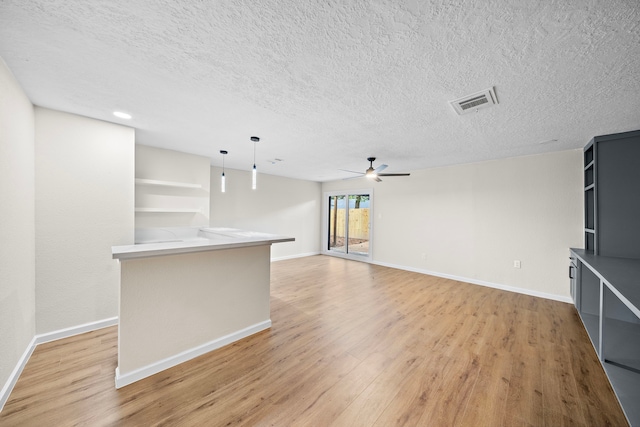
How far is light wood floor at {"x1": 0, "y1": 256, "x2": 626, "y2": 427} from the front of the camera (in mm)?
1573

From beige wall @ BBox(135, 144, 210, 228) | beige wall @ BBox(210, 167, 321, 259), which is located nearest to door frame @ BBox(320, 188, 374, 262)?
beige wall @ BBox(210, 167, 321, 259)

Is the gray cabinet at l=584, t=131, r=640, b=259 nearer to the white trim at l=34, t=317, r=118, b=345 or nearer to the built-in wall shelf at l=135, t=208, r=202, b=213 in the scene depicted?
the built-in wall shelf at l=135, t=208, r=202, b=213

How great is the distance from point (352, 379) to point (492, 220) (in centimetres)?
416

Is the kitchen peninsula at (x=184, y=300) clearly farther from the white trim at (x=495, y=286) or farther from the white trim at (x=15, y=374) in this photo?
the white trim at (x=495, y=286)

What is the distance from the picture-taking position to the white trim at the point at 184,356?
1.84m

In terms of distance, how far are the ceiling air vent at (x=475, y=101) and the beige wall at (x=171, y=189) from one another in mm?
4205

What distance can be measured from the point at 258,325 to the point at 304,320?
1.93ft

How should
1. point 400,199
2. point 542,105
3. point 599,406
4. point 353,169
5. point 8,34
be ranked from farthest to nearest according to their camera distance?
1. point 400,199
2. point 353,169
3. point 542,105
4. point 599,406
5. point 8,34

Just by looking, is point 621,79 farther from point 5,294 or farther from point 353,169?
point 5,294

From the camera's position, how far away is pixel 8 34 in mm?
1430

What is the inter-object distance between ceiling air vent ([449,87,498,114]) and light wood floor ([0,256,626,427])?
243 cm

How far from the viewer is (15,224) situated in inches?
75.9

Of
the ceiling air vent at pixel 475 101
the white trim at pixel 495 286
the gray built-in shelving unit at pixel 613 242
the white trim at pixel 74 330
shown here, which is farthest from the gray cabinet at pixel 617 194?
the white trim at pixel 74 330

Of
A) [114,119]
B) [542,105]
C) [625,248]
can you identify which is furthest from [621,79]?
[114,119]
